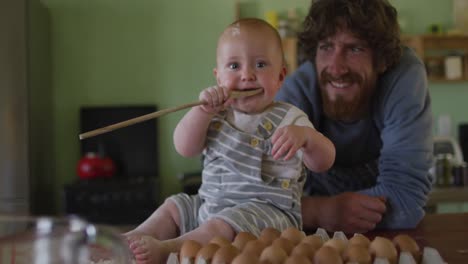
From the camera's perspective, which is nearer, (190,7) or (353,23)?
(353,23)

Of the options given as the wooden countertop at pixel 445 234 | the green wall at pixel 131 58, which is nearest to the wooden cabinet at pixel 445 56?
the green wall at pixel 131 58

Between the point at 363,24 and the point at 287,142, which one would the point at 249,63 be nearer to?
the point at 287,142

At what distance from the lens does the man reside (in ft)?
3.99

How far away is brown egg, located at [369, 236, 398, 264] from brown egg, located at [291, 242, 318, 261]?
0.07 meters

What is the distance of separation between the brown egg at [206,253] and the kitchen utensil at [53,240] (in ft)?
0.95

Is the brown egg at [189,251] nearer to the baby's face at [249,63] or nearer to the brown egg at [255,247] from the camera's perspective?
the brown egg at [255,247]

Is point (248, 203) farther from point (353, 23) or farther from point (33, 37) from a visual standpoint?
point (33, 37)

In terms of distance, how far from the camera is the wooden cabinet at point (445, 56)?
3.88 m

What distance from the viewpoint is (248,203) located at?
3.02 feet

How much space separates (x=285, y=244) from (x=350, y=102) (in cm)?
75

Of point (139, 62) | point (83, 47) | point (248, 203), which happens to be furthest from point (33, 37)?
point (248, 203)

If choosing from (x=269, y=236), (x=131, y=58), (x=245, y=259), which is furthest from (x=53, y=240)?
(x=131, y=58)

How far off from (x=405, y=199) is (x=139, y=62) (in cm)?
295

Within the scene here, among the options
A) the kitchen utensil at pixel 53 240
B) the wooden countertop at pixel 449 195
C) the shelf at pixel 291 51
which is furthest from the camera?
the shelf at pixel 291 51
